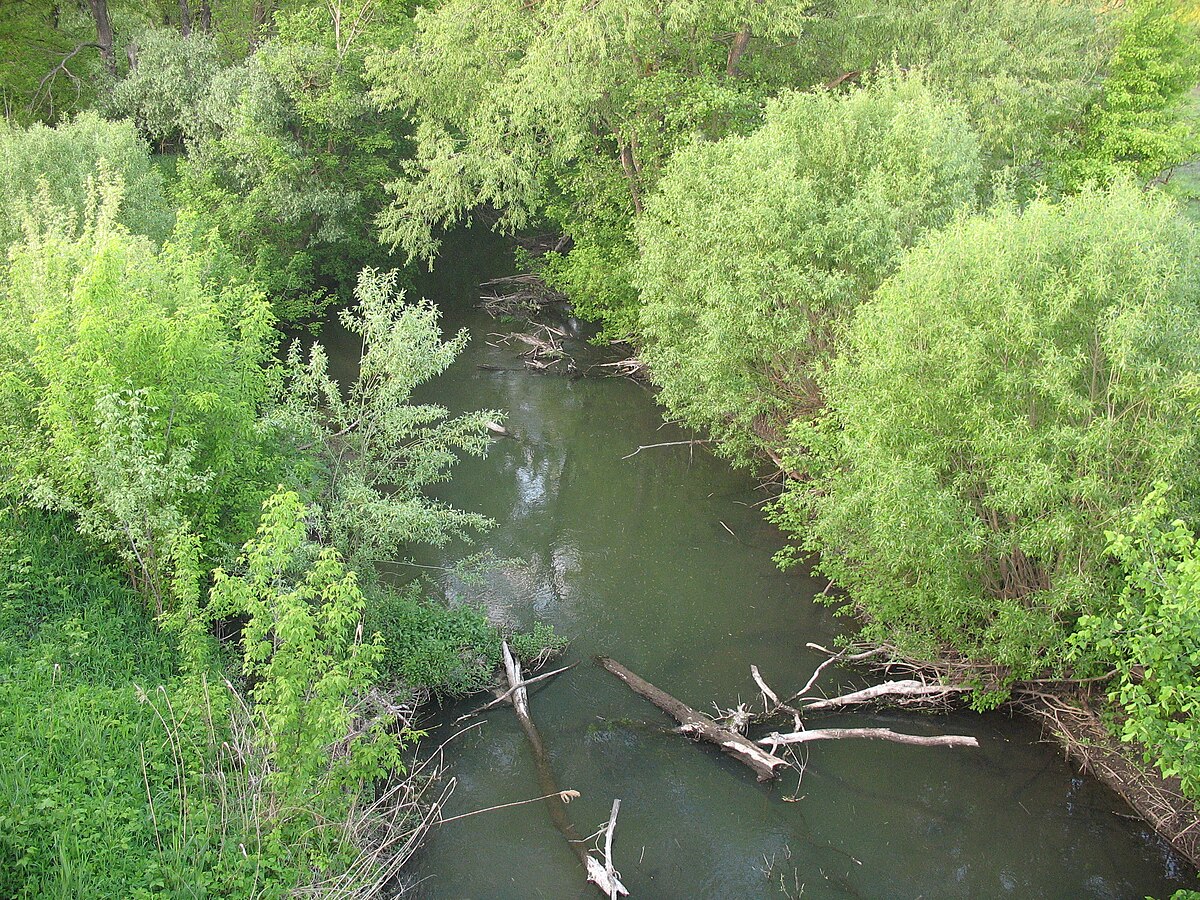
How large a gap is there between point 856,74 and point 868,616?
56.4 ft

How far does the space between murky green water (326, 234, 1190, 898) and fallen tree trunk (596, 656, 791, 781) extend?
201 millimetres

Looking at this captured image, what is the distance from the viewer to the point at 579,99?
2311 cm

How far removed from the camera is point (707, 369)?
19.2 metres

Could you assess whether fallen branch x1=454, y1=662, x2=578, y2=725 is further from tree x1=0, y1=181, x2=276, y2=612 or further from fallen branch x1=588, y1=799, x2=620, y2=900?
tree x1=0, y1=181, x2=276, y2=612

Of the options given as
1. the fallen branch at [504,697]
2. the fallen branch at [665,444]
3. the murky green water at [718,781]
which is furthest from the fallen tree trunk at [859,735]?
the fallen branch at [665,444]

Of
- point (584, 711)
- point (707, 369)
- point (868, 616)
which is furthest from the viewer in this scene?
point (707, 369)

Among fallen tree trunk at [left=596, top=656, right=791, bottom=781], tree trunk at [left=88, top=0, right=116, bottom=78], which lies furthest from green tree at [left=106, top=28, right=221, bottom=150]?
fallen tree trunk at [left=596, top=656, right=791, bottom=781]

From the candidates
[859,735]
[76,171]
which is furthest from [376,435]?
[76,171]

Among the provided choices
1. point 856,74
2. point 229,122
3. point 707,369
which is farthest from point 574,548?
point 229,122

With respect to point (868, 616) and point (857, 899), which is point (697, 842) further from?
point (868, 616)

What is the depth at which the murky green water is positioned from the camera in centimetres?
1199

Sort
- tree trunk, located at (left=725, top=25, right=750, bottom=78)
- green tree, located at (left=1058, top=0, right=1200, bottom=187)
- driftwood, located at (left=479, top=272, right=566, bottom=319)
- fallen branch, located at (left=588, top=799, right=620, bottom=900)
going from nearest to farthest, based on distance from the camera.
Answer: fallen branch, located at (left=588, top=799, right=620, bottom=900) < tree trunk, located at (left=725, top=25, right=750, bottom=78) < green tree, located at (left=1058, top=0, right=1200, bottom=187) < driftwood, located at (left=479, top=272, right=566, bottom=319)

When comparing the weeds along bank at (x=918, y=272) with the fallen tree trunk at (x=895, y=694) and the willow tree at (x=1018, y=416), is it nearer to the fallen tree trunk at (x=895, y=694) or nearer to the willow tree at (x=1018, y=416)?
the willow tree at (x=1018, y=416)

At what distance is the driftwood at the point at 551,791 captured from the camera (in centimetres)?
1160
